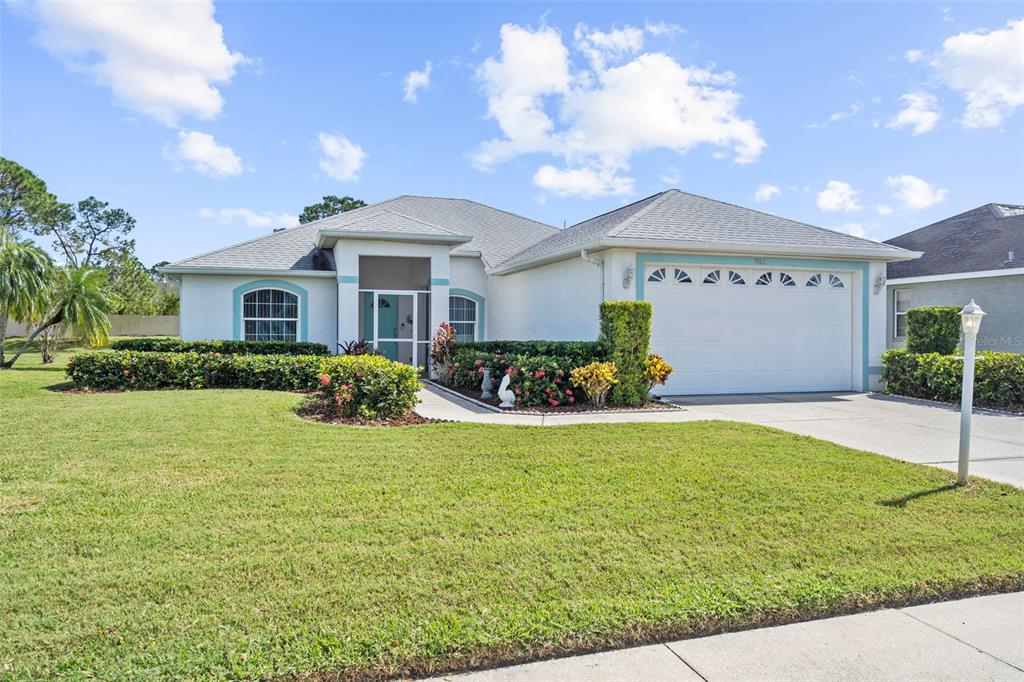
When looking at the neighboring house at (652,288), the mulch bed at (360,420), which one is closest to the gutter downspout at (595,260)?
the neighboring house at (652,288)

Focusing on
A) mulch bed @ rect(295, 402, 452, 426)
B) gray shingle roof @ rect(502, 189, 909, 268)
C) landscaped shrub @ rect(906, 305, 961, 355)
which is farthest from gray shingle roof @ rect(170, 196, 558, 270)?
landscaped shrub @ rect(906, 305, 961, 355)

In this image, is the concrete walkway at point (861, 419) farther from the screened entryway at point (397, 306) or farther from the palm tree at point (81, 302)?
the palm tree at point (81, 302)

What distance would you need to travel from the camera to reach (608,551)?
411 cm

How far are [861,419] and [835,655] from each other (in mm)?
7831

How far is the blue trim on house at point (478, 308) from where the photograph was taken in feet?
59.3

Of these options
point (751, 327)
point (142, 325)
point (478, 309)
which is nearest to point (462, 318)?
point (478, 309)

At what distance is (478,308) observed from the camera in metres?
18.3

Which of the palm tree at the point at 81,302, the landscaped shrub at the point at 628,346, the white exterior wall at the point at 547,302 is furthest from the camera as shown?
the palm tree at the point at 81,302

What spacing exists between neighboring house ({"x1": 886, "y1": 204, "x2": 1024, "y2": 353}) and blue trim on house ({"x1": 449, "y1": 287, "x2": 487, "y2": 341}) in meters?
11.8

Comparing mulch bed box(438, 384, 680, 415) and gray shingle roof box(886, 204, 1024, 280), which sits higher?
gray shingle roof box(886, 204, 1024, 280)

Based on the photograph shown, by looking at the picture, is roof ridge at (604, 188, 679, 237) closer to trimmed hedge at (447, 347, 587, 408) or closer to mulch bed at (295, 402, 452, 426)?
trimmed hedge at (447, 347, 587, 408)

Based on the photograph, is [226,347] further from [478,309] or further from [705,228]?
[705,228]

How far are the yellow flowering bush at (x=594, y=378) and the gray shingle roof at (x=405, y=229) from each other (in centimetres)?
643

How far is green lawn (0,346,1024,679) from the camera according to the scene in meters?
3.03
